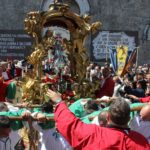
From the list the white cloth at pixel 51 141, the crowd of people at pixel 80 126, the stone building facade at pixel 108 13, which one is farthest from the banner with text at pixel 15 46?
the white cloth at pixel 51 141

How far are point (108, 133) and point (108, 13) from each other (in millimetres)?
24693

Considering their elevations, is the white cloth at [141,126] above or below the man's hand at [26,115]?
below

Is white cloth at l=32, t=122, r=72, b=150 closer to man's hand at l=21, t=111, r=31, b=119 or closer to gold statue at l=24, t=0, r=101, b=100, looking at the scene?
man's hand at l=21, t=111, r=31, b=119

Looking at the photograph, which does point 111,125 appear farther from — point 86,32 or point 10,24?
point 10,24

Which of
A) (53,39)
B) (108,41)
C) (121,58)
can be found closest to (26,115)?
(53,39)

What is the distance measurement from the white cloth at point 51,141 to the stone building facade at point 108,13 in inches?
856

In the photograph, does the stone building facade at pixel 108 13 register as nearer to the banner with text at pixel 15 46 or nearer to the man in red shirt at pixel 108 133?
the banner with text at pixel 15 46

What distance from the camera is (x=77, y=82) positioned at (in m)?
12.1

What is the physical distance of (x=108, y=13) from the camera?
2852cm

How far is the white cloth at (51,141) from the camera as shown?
21.1 feet

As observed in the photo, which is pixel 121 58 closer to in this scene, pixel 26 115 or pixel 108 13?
pixel 26 115

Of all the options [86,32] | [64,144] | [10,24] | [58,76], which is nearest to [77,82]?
[58,76]

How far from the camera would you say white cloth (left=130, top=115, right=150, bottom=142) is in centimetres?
567

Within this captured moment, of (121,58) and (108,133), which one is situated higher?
(121,58)
